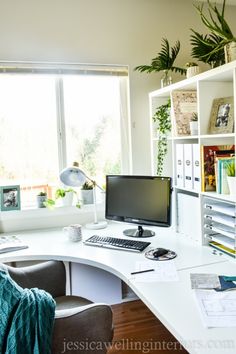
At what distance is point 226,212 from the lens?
197 centimetres

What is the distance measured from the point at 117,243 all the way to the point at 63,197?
826mm

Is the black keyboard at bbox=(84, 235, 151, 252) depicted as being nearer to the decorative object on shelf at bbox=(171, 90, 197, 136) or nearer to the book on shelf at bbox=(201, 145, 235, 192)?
the book on shelf at bbox=(201, 145, 235, 192)

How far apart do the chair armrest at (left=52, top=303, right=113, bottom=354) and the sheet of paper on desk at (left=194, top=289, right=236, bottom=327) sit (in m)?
0.44

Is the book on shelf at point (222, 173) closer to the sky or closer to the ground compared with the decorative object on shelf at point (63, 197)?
closer to the sky

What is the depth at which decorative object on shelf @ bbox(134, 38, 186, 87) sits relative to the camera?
2766 mm

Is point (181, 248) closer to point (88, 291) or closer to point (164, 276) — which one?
point (164, 276)

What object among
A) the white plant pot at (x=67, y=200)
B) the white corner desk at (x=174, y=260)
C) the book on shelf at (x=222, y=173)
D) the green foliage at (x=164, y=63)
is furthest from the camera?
the white plant pot at (x=67, y=200)

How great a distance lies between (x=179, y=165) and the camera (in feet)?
8.02

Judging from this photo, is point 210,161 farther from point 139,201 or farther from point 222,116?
point 139,201

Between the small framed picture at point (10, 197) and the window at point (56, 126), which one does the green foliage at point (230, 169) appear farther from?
the small framed picture at point (10, 197)

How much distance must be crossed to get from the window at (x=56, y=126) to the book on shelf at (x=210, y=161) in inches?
41.1

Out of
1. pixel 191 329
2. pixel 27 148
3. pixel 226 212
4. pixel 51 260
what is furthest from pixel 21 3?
pixel 191 329

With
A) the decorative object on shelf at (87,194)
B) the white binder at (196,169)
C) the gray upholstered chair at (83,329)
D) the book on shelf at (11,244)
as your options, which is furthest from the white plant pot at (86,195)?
the gray upholstered chair at (83,329)

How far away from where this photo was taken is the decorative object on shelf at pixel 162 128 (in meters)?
2.72
